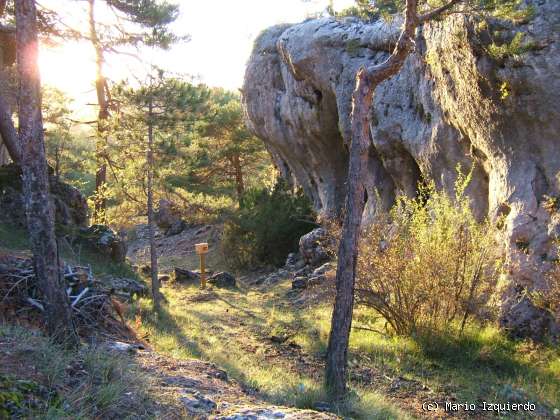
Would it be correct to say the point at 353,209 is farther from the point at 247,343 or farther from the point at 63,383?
the point at 247,343

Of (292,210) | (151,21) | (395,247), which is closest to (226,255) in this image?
(292,210)

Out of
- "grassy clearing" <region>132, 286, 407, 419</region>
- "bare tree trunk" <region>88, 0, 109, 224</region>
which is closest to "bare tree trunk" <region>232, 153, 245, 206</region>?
"bare tree trunk" <region>88, 0, 109, 224</region>

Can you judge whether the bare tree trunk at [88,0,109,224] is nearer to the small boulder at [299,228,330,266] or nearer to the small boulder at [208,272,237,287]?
the small boulder at [208,272,237,287]

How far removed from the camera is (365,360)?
7.96m

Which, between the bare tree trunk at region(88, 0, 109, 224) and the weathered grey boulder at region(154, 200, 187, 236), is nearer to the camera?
the bare tree trunk at region(88, 0, 109, 224)

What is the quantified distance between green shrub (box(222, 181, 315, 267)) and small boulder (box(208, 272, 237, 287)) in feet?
7.91

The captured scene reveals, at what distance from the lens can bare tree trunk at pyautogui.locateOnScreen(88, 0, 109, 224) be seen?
41.6 ft

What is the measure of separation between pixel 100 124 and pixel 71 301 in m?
8.94

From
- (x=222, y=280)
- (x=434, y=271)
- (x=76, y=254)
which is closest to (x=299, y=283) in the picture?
(x=222, y=280)

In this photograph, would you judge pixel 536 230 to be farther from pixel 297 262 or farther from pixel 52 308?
pixel 297 262

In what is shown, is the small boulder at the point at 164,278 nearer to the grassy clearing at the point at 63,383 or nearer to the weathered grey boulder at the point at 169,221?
the weathered grey boulder at the point at 169,221

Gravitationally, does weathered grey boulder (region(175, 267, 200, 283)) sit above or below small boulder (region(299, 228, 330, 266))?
below

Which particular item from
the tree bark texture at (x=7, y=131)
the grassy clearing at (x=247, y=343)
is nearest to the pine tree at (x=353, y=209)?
the grassy clearing at (x=247, y=343)

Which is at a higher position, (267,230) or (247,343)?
(267,230)
